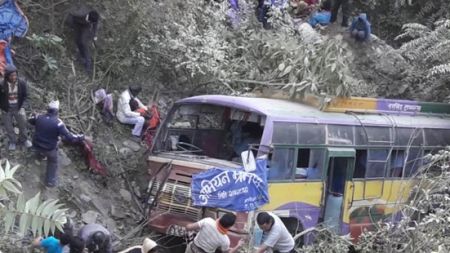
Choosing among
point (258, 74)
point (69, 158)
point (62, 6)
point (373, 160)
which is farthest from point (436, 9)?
point (69, 158)

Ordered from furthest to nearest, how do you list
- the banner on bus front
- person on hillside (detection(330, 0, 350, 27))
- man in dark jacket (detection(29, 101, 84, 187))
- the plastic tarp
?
1. person on hillside (detection(330, 0, 350, 27))
2. the plastic tarp
3. man in dark jacket (detection(29, 101, 84, 187))
4. the banner on bus front

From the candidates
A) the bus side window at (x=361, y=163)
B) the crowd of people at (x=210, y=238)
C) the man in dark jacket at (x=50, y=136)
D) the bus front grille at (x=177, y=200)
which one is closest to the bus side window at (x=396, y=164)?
the bus side window at (x=361, y=163)

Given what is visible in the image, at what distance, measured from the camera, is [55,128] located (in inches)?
329

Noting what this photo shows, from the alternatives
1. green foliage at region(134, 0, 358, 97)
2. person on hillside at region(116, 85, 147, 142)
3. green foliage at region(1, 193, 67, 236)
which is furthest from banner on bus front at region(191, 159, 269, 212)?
green foliage at region(1, 193, 67, 236)

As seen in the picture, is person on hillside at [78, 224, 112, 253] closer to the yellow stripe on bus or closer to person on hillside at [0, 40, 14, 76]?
the yellow stripe on bus

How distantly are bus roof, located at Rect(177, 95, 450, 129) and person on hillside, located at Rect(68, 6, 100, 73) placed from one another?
2688mm

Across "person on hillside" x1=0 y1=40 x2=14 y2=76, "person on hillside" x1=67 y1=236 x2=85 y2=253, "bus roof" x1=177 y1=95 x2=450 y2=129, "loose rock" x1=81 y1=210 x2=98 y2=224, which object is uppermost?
"person on hillside" x1=0 y1=40 x2=14 y2=76

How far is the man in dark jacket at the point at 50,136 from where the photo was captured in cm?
834

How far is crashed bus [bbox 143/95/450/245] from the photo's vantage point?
324 inches

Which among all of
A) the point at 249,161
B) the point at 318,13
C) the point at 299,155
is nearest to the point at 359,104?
the point at 299,155

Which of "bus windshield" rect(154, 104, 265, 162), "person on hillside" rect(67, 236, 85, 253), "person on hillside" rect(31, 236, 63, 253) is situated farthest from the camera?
"bus windshield" rect(154, 104, 265, 162)

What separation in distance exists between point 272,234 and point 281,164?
53.3 inches

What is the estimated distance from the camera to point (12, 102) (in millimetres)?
8648

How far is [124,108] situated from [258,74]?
2445 millimetres
